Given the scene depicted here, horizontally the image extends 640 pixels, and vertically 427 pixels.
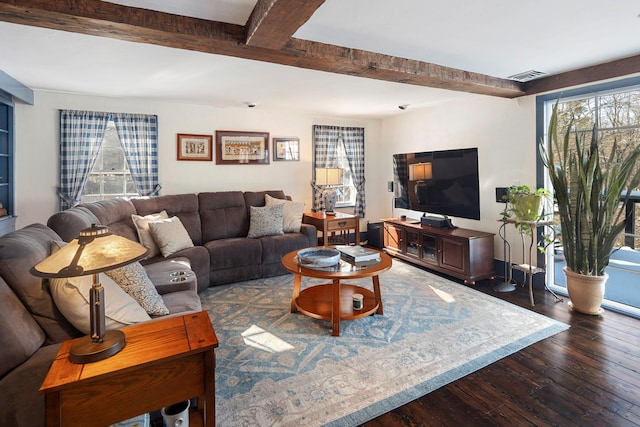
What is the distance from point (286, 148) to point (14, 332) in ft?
14.5

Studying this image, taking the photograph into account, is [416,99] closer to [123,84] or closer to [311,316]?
[311,316]

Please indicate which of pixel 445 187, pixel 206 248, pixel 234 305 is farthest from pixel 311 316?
pixel 445 187

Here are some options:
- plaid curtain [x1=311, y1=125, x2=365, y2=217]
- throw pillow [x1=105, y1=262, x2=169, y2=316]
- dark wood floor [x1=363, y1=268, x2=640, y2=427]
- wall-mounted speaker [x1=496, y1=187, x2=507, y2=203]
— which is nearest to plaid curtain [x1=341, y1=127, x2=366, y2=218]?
plaid curtain [x1=311, y1=125, x2=365, y2=217]

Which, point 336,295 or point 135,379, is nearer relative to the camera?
point 135,379

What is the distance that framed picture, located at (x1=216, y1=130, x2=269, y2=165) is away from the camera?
4.93 metres

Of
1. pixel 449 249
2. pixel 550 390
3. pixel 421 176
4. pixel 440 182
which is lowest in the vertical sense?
pixel 550 390

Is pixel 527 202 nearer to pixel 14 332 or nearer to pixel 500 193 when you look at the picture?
pixel 500 193

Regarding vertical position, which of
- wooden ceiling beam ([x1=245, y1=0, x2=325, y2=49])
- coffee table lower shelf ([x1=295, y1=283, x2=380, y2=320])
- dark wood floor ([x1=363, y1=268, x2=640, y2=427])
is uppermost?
wooden ceiling beam ([x1=245, y1=0, x2=325, y2=49])

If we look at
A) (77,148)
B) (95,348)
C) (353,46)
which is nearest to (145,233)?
(77,148)

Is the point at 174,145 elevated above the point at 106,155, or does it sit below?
above

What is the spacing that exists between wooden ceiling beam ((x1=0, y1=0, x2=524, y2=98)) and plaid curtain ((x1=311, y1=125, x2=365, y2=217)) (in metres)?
2.52

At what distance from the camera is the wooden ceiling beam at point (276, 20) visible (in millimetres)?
1753

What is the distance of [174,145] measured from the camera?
15.3ft

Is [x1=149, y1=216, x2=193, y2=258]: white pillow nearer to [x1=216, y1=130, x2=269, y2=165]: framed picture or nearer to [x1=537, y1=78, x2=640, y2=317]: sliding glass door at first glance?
[x1=216, y1=130, x2=269, y2=165]: framed picture
